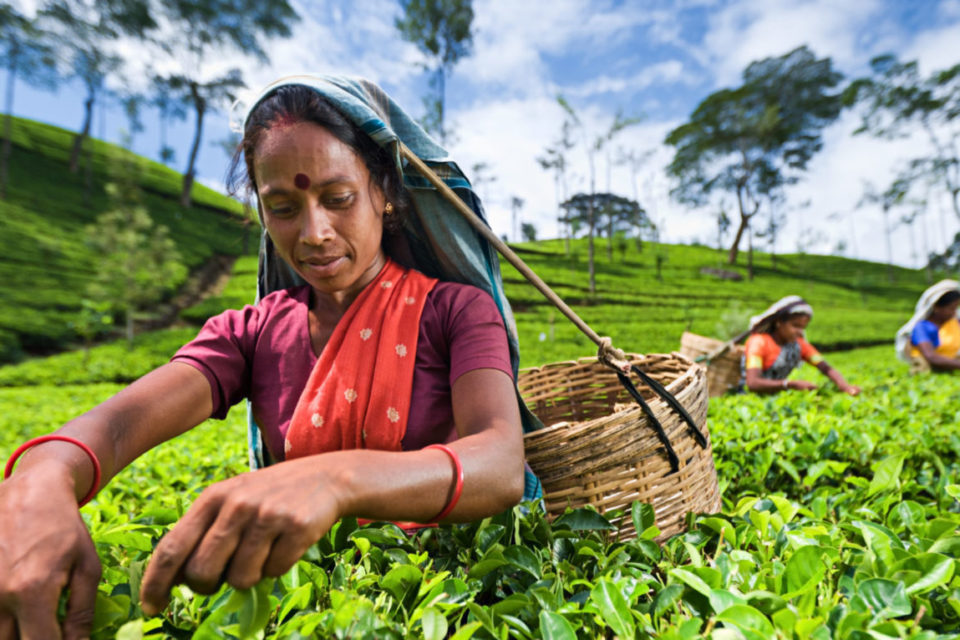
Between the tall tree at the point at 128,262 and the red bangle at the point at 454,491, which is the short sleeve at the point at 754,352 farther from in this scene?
the tall tree at the point at 128,262

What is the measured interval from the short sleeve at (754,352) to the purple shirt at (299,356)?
3777 millimetres

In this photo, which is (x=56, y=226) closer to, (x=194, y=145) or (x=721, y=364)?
(x=194, y=145)

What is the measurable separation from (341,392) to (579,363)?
3.59 ft

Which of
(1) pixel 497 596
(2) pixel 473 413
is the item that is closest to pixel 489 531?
(1) pixel 497 596

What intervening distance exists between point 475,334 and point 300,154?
54 cm

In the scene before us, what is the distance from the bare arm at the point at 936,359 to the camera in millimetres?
5074

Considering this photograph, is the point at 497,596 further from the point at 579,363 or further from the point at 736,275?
the point at 736,275

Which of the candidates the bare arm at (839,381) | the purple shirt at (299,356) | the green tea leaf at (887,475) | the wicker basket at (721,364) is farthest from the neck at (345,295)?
the wicker basket at (721,364)

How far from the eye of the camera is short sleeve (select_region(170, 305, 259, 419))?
125cm

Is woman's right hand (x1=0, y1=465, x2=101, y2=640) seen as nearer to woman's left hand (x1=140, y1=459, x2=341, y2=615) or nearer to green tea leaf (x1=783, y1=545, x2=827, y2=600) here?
woman's left hand (x1=140, y1=459, x2=341, y2=615)

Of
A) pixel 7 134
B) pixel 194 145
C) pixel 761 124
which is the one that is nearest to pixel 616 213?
pixel 761 124

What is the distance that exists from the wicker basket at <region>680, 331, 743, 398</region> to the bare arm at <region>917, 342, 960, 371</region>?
203cm

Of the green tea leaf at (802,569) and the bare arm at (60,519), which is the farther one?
the green tea leaf at (802,569)

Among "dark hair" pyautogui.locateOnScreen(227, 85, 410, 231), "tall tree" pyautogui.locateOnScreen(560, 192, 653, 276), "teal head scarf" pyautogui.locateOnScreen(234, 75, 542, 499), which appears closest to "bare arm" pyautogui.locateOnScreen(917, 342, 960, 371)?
"teal head scarf" pyautogui.locateOnScreen(234, 75, 542, 499)
